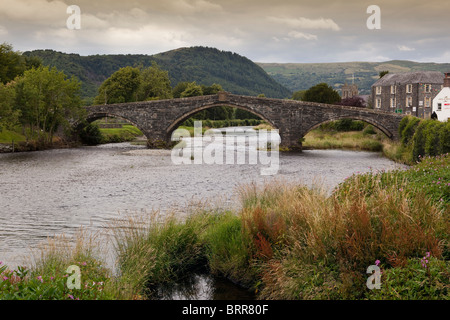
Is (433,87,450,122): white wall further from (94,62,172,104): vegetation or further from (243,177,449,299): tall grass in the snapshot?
(94,62,172,104): vegetation

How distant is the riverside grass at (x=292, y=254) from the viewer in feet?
22.0

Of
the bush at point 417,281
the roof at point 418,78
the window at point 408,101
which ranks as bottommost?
the bush at point 417,281

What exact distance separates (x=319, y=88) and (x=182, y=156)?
47.6 metres

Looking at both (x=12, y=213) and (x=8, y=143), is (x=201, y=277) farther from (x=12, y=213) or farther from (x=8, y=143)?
(x=8, y=143)

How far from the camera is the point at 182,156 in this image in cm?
4200

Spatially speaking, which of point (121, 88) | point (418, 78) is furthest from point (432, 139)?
point (121, 88)

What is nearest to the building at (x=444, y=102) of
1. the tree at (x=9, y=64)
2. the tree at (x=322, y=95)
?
the tree at (x=322, y=95)

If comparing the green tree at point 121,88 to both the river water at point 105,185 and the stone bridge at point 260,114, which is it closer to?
the stone bridge at point 260,114

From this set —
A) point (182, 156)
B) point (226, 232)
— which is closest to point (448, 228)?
point (226, 232)

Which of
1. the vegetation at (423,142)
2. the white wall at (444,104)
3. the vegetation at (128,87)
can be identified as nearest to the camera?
the vegetation at (423,142)

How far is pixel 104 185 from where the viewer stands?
2447cm

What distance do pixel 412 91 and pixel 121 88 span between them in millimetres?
52525

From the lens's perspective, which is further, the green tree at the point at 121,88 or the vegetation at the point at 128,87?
the vegetation at the point at 128,87

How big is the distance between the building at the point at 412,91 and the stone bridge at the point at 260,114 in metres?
17.2
